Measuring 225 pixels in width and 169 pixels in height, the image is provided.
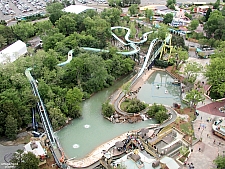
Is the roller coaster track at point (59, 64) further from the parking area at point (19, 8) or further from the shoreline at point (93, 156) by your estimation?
the parking area at point (19, 8)

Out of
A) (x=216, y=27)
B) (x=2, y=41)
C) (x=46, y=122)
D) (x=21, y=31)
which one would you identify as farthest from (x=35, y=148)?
(x=216, y=27)

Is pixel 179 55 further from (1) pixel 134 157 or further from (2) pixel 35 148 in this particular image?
(2) pixel 35 148

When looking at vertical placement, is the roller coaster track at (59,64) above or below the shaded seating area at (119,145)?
above

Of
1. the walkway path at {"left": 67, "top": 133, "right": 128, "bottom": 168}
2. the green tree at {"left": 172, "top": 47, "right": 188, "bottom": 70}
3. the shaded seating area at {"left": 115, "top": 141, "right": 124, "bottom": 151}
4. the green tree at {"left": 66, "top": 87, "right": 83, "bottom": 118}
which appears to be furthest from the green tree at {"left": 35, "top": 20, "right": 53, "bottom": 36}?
the shaded seating area at {"left": 115, "top": 141, "right": 124, "bottom": 151}

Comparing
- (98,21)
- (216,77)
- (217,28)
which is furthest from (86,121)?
(217,28)

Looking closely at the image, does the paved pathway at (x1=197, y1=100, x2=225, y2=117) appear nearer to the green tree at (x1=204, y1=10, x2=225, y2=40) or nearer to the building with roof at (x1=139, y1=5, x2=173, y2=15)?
the green tree at (x1=204, y1=10, x2=225, y2=40)

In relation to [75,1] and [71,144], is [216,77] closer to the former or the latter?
[71,144]

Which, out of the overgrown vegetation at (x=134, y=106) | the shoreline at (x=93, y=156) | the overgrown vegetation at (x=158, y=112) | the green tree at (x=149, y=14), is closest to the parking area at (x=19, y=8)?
the green tree at (x=149, y=14)
